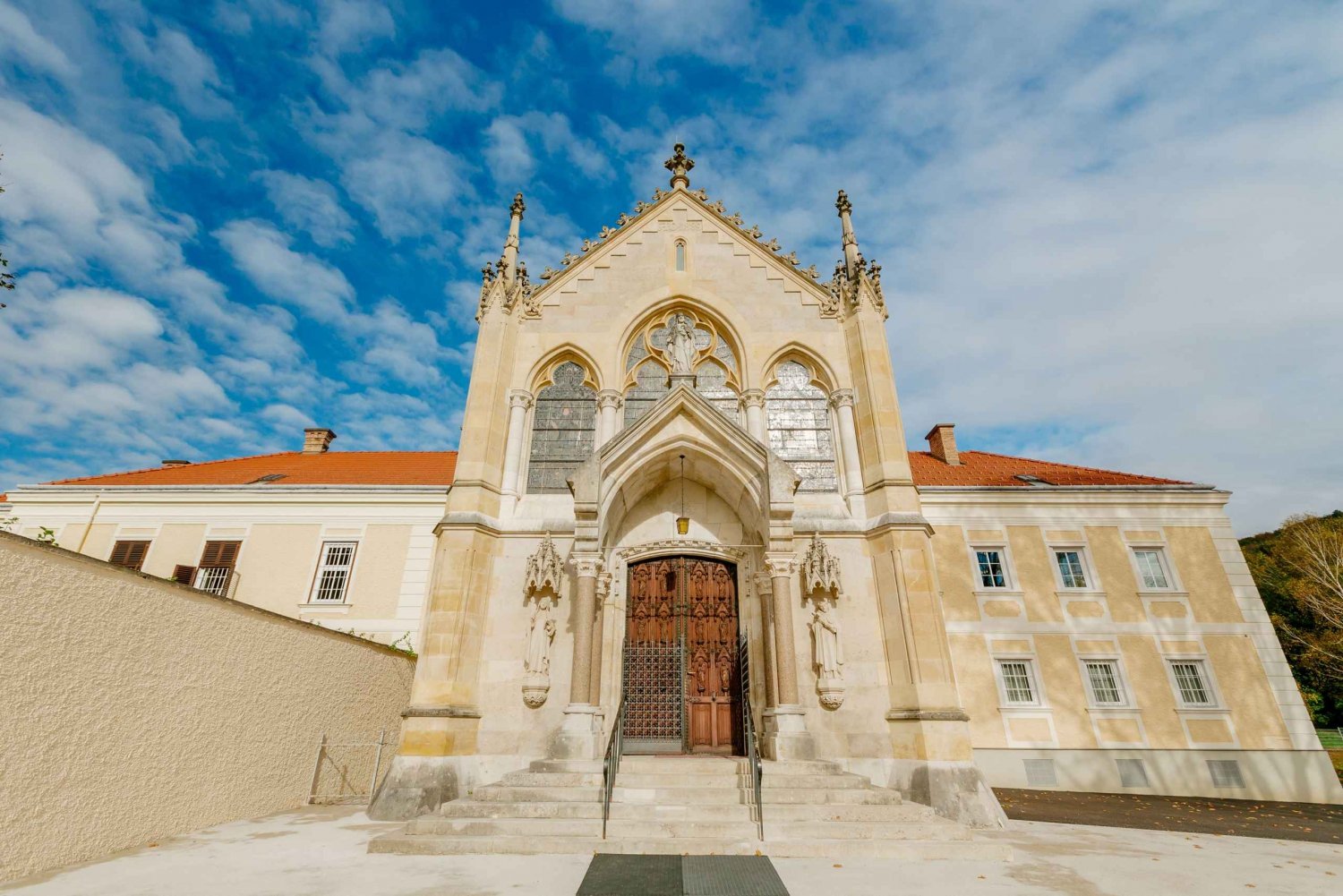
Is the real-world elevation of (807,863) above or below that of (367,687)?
below

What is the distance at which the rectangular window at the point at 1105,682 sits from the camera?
50.6 feet

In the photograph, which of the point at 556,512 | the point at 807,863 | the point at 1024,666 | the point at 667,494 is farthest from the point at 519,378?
the point at 1024,666

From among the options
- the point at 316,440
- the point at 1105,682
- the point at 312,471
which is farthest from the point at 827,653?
the point at 316,440

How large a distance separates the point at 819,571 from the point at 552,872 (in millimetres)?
5728

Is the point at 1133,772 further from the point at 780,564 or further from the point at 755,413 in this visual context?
the point at 755,413

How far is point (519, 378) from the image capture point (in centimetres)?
1159

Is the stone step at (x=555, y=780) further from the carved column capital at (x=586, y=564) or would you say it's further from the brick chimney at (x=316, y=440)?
the brick chimney at (x=316, y=440)

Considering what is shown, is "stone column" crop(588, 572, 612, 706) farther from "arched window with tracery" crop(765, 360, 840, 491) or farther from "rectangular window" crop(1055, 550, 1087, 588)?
"rectangular window" crop(1055, 550, 1087, 588)

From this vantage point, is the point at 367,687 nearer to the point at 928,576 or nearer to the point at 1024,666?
the point at 928,576

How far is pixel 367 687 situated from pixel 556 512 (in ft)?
16.5

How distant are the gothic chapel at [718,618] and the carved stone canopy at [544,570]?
5 cm

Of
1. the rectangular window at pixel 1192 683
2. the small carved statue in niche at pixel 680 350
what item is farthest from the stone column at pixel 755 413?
the rectangular window at pixel 1192 683

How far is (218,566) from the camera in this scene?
1669 centimetres

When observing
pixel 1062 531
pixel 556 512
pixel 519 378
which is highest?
pixel 519 378
